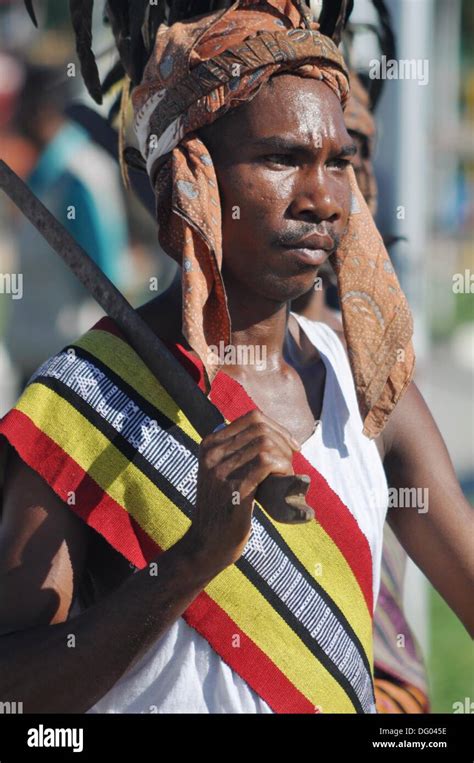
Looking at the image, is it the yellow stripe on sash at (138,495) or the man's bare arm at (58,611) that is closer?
the man's bare arm at (58,611)

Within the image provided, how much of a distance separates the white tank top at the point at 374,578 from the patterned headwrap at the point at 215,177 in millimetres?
76

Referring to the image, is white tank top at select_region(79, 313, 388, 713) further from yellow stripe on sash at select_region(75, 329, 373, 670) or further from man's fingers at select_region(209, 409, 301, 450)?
man's fingers at select_region(209, 409, 301, 450)

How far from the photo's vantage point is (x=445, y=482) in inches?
117

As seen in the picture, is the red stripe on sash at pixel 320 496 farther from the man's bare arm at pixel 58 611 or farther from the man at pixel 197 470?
the man's bare arm at pixel 58 611

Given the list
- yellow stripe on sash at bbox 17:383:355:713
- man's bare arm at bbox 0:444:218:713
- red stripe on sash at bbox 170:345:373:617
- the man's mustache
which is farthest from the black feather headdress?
man's bare arm at bbox 0:444:218:713

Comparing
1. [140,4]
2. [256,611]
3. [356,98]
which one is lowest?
[256,611]

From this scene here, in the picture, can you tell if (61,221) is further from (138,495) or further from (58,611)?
(58,611)

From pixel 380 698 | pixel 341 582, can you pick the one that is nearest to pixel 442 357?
pixel 380 698

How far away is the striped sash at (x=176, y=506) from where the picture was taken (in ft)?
8.46

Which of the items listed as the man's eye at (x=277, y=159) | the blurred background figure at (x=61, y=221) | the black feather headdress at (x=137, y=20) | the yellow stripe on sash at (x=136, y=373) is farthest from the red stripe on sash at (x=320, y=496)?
the blurred background figure at (x=61, y=221)

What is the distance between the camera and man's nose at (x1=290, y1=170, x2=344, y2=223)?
258cm

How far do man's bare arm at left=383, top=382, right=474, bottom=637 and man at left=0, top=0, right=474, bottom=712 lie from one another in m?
0.16
